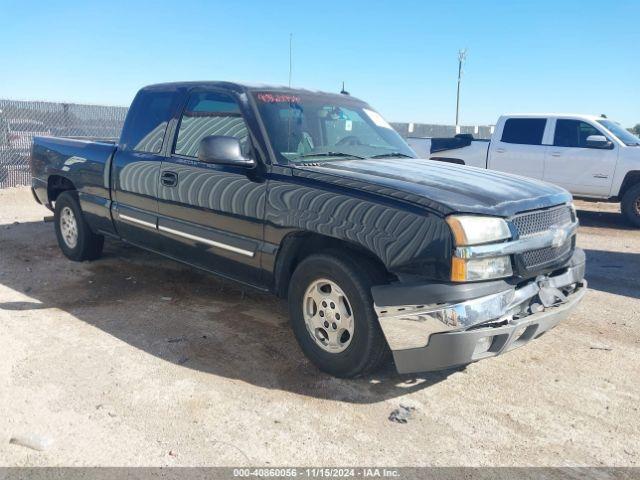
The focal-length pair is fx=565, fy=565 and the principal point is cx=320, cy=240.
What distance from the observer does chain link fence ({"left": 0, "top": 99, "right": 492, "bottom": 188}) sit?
12.4m

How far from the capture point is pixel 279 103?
173 inches

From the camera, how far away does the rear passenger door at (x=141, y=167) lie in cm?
505

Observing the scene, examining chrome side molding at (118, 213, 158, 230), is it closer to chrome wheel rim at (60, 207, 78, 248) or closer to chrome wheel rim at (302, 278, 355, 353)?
chrome wheel rim at (60, 207, 78, 248)

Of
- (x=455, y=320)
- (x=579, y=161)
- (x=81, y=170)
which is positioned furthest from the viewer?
(x=579, y=161)

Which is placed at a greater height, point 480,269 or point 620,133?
point 620,133

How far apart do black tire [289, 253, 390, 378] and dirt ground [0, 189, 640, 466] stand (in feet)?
0.46

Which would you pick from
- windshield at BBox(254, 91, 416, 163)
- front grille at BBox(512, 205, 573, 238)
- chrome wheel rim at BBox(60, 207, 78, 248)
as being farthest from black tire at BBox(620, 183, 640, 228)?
chrome wheel rim at BBox(60, 207, 78, 248)

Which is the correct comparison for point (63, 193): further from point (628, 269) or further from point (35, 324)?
point (628, 269)

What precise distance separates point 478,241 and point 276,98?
6.87 feet

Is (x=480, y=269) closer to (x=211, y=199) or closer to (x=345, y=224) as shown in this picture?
(x=345, y=224)

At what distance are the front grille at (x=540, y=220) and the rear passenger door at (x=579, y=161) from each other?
24.3 feet

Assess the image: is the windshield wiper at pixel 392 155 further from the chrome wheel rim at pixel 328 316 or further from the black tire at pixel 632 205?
the black tire at pixel 632 205

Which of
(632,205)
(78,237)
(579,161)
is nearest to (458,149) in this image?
(579,161)

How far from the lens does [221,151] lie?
12.7 ft
